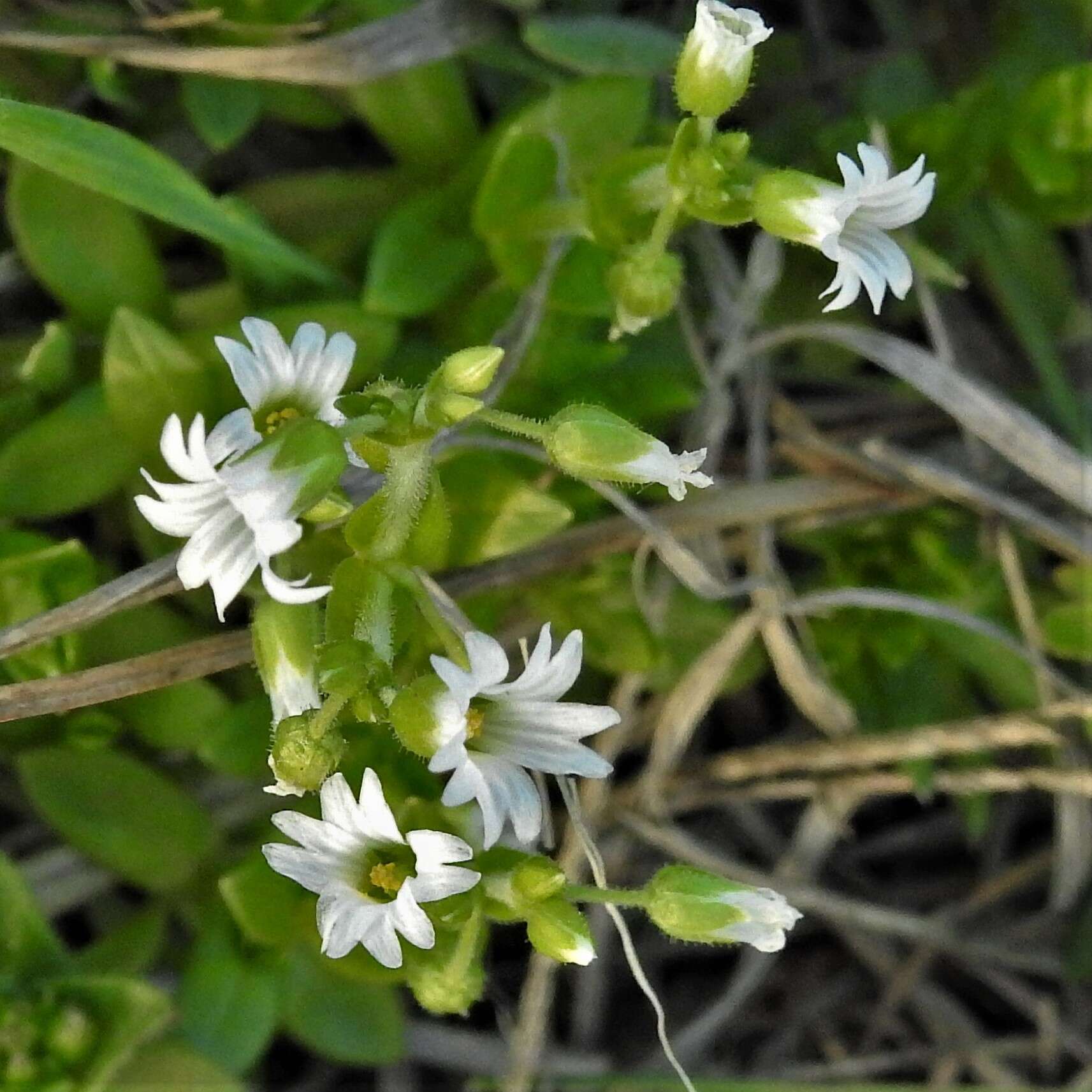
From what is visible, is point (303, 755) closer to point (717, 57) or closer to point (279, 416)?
point (279, 416)

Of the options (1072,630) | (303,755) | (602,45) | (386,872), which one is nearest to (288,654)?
(303,755)

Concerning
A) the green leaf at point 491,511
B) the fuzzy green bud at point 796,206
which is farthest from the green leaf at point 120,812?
the fuzzy green bud at point 796,206

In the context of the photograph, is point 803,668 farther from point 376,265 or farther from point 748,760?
point 376,265

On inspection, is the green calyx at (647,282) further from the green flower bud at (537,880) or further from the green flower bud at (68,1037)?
the green flower bud at (68,1037)

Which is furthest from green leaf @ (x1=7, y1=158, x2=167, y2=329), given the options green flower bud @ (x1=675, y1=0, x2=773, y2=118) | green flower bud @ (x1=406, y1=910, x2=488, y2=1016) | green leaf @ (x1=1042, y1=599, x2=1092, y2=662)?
green leaf @ (x1=1042, y1=599, x2=1092, y2=662)

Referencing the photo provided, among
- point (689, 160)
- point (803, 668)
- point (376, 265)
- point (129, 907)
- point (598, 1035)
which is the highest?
point (689, 160)

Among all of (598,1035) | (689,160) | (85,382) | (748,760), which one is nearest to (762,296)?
(689,160)

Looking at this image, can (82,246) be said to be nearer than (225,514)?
No

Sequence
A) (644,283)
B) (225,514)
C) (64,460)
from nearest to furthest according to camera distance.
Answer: (225,514), (644,283), (64,460)
